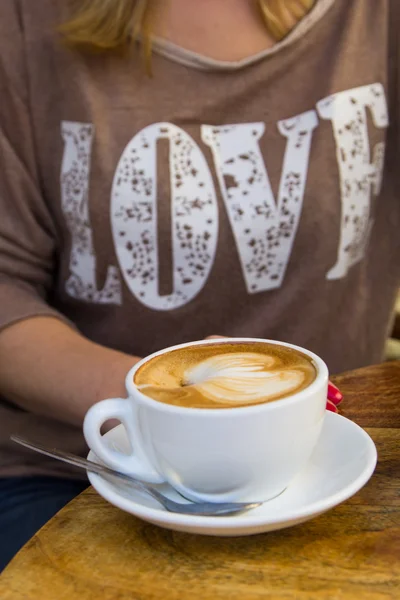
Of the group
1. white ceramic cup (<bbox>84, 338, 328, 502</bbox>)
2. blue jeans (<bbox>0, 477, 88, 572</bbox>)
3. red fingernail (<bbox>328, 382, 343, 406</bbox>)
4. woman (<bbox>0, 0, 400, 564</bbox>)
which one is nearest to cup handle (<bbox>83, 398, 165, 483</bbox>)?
white ceramic cup (<bbox>84, 338, 328, 502</bbox>)

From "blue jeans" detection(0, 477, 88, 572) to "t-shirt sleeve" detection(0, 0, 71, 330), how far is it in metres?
0.24

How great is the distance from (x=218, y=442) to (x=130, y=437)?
0.27 feet

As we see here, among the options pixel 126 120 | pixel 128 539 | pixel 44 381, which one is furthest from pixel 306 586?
pixel 126 120

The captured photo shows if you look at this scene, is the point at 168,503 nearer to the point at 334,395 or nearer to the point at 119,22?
the point at 334,395

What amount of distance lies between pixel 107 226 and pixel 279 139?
0.27m

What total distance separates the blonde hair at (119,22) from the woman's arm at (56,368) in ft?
1.25

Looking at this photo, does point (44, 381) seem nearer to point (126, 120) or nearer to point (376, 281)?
point (126, 120)

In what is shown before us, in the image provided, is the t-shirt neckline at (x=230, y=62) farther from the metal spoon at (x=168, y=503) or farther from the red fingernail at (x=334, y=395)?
the metal spoon at (x=168, y=503)

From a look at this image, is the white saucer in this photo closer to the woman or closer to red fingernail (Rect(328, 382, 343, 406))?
red fingernail (Rect(328, 382, 343, 406))

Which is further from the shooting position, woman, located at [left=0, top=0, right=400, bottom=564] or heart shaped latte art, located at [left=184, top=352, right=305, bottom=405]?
woman, located at [left=0, top=0, right=400, bottom=564]

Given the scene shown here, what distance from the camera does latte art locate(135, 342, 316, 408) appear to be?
17.6 inches

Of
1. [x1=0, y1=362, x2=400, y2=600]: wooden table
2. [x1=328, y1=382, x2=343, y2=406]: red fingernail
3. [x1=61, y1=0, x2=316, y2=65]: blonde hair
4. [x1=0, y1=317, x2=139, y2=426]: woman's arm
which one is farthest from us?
[x1=61, y1=0, x2=316, y2=65]: blonde hair

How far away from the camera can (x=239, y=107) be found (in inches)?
37.5

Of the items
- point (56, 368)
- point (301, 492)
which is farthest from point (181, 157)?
point (301, 492)
